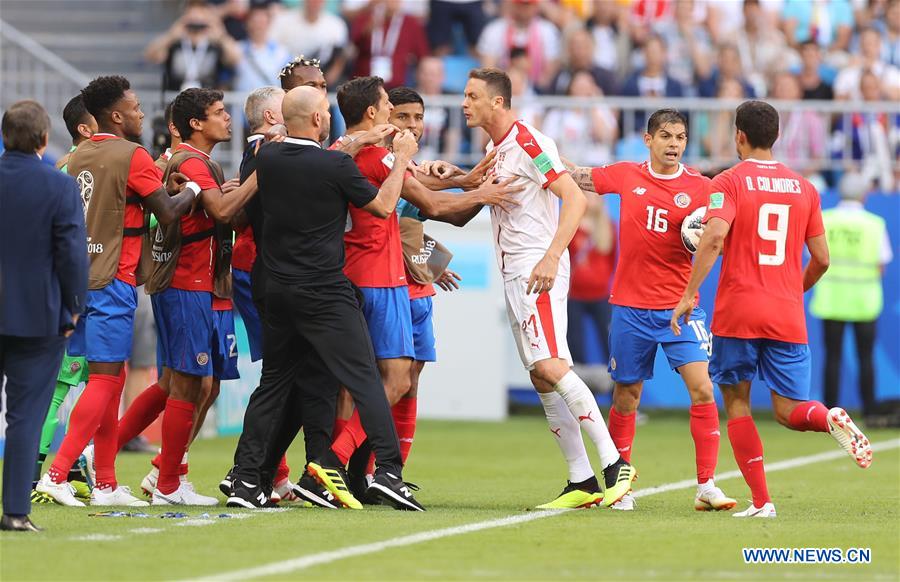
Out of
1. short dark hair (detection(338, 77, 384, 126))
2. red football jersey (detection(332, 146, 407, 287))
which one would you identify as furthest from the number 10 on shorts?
short dark hair (detection(338, 77, 384, 126))

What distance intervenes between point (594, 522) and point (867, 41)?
1277 cm

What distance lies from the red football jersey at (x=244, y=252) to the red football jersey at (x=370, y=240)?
2.60 ft

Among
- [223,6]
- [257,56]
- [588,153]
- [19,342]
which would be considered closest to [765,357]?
[19,342]

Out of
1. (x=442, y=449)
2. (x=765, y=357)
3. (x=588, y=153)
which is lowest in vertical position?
(x=442, y=449)

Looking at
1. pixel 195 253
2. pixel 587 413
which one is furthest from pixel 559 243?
pixel 195 253

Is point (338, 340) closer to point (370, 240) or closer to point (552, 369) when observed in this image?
point (370, 240)

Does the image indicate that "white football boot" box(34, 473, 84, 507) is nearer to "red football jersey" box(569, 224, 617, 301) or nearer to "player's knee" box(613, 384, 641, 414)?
"player's knee" box(613, 384, 641, 414)

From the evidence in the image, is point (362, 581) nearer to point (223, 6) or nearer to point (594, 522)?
point (594, 522)

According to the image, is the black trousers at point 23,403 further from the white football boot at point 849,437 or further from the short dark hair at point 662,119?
the white football boot at point 849,437

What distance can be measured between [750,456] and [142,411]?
382 centimetres

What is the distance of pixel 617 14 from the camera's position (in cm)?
2077

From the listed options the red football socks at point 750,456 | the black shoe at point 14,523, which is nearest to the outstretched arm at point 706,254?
the red football socks at point 750,456

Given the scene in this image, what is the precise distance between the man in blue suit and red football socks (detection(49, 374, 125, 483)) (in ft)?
4.68

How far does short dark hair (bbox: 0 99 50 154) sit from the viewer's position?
7883 mm
